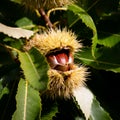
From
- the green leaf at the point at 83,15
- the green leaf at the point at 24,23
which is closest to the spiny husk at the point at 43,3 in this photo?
the green leaf at the point at 83,15

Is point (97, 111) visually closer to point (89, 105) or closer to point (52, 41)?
point (89, 105)

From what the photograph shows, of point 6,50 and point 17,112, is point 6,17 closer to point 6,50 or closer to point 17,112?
point 6,50

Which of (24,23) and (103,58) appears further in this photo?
(24,23)

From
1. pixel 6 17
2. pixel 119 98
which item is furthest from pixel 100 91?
pixel 6 17

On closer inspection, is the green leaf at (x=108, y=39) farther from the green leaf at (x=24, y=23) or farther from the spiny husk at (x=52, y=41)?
the green leaf at (x=24, y=23)

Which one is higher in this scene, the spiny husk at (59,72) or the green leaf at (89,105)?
the spiny husk at (59,72)

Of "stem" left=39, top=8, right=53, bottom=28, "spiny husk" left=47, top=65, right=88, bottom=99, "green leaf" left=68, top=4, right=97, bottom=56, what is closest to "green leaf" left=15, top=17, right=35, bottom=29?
"stem" left=39, top=8, right=53, bottom=28

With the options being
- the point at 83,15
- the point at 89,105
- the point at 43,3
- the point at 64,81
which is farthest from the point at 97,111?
the point at 43,3

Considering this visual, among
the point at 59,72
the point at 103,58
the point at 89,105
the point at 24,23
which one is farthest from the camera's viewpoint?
the point at 24,23
